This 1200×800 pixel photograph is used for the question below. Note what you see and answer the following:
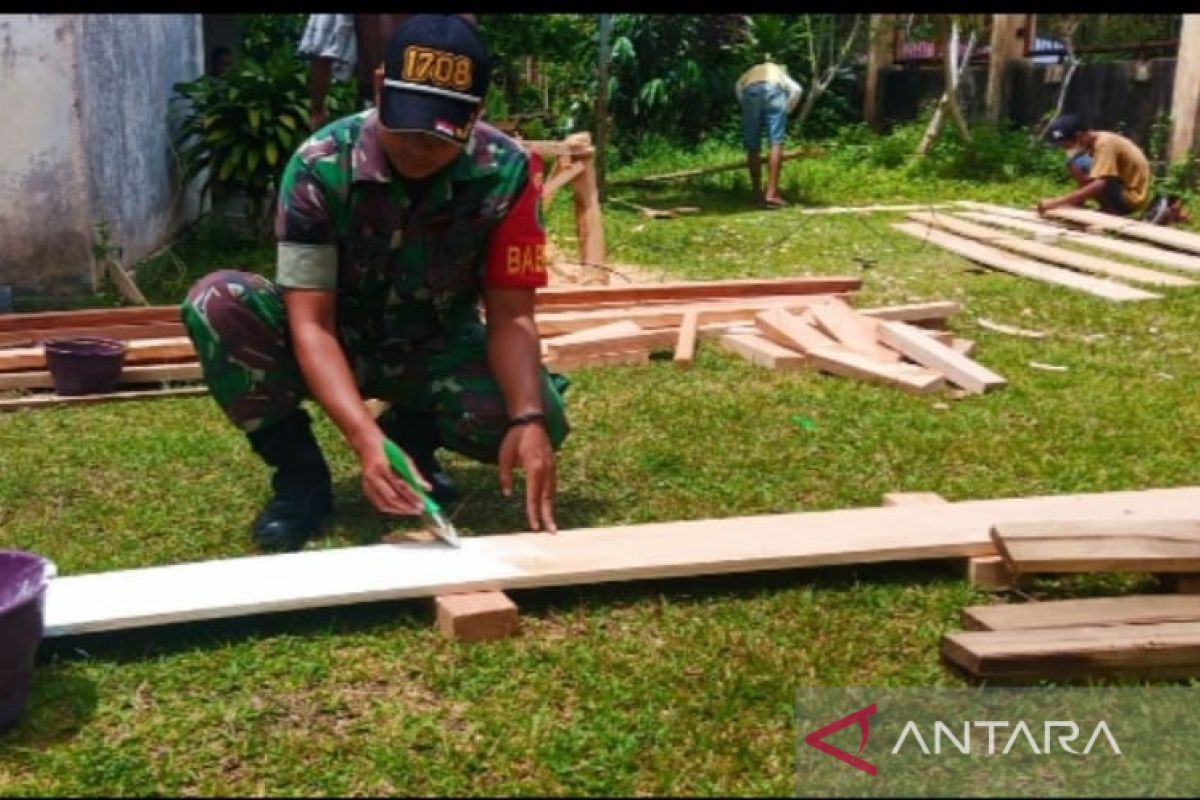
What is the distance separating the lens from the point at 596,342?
5.38 metres

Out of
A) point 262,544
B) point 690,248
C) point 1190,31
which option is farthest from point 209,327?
point 1190,31

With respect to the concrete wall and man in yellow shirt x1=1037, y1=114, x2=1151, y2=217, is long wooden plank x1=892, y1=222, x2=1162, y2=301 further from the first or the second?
the concrete wall

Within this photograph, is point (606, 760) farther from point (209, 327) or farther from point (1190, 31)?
point (1190, 31)

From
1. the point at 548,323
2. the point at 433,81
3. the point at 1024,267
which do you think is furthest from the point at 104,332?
the point at 1024,267

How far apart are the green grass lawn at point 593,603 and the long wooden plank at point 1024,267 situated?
3.13ft

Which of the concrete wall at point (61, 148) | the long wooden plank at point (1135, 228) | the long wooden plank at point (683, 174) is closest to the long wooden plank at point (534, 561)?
the concrete wall at point (61, 148)

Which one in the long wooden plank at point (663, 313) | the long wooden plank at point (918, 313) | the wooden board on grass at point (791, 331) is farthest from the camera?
the long wooden plank at point (918, 313)

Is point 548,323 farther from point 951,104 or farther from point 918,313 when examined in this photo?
point 951,104

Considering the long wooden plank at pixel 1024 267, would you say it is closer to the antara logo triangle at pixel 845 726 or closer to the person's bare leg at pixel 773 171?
the person's bare leg at pixel 773 171

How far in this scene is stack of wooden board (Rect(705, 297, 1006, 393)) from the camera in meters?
4.96

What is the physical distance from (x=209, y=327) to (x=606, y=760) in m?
1.51

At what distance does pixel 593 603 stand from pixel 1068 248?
7.02m

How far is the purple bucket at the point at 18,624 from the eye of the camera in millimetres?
2113

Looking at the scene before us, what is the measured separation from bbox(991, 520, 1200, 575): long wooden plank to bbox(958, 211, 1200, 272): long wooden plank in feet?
19.0
